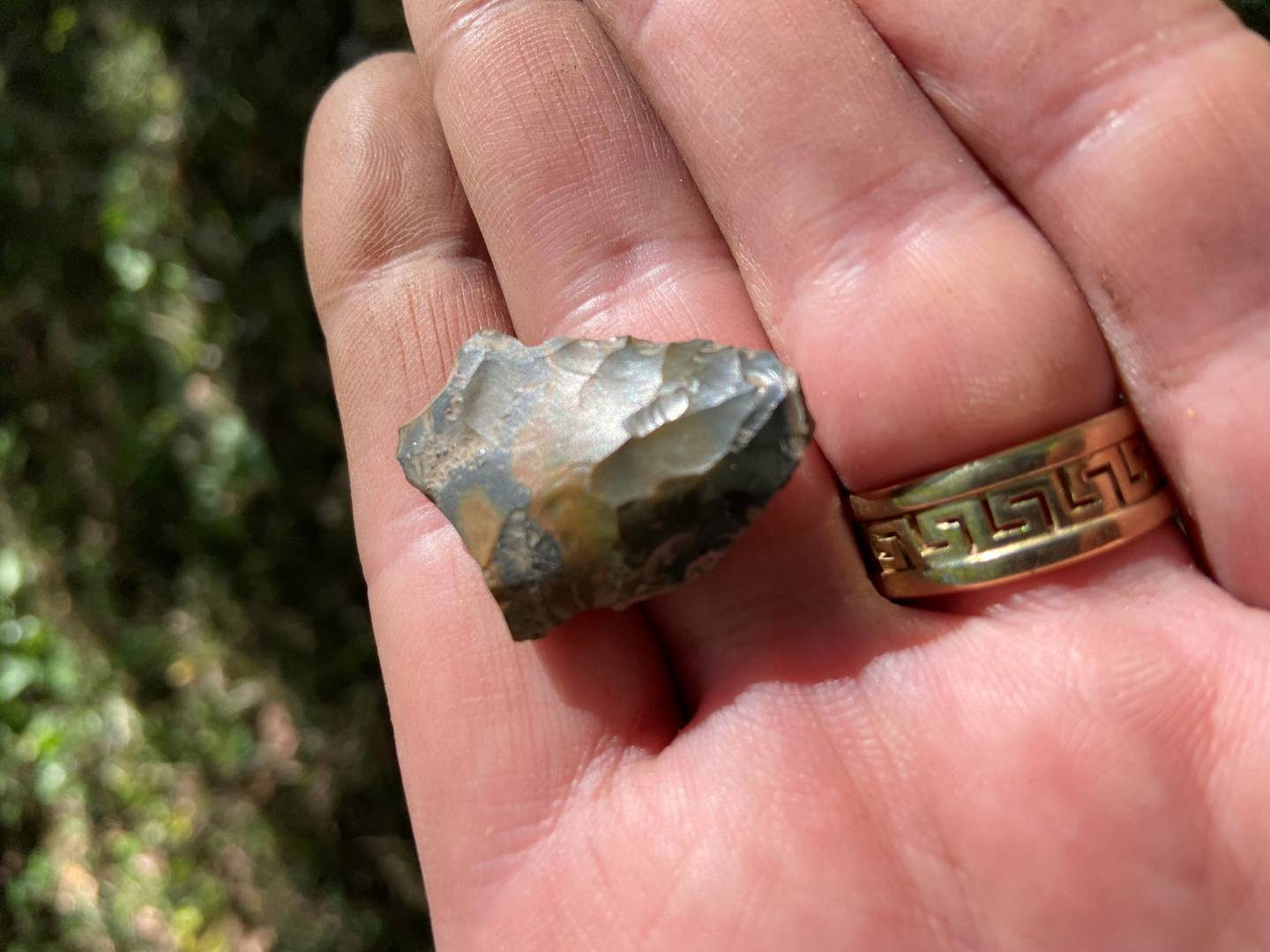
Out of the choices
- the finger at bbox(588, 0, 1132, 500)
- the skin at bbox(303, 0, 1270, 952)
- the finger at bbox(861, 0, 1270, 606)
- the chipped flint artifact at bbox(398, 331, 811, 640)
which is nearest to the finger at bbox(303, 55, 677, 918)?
the skin at bbox(303, 0, 1270, 952)

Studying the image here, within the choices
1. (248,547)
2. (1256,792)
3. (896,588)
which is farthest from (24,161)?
(1256,792)

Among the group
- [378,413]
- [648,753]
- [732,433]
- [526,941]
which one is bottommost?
[526,941]

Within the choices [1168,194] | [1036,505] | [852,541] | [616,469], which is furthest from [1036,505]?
[616,469]

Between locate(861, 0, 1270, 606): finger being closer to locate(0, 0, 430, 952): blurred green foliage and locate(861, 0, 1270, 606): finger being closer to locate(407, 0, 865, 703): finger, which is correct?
locate(407, 0, 865, 703): finger

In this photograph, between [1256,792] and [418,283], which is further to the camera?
[418,283]

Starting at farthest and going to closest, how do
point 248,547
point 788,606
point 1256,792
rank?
point 248,547 < point 788,606 < point 1256,792

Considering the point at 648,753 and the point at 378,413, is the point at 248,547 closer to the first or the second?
the point at 378,413

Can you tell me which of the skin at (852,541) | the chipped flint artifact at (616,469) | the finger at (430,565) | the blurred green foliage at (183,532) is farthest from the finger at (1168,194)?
the blurred green foliage at (183,532)
